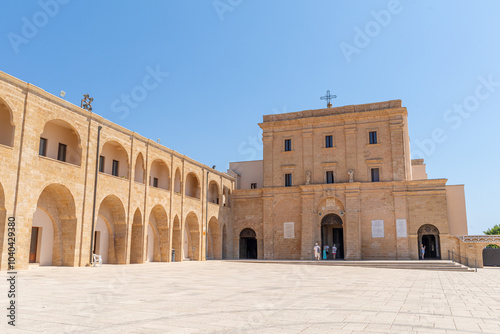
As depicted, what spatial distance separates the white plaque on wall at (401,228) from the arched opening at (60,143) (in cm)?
A: 2528

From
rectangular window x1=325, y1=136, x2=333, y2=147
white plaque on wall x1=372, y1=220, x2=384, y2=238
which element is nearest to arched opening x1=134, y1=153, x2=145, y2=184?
rectangular window x1=325, y1=136, x2=333, y2=147

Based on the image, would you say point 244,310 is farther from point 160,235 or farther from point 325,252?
point 325,252

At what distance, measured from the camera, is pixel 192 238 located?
3547cm

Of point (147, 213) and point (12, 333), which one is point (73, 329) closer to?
point (12, 333)

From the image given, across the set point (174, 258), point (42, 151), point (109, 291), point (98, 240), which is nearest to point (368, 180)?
point (174, 258)

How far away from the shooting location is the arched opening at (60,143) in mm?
22891

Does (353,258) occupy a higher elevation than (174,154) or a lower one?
lower

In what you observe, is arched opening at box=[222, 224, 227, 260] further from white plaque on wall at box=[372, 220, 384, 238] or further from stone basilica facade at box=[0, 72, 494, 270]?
white plaque on wall at box=[372, 220, 384, 238]

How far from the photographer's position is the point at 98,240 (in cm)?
2600

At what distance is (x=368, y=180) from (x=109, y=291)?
97.2ft

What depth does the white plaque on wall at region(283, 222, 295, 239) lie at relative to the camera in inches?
1512

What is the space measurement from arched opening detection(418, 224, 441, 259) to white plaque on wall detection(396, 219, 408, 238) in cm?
132

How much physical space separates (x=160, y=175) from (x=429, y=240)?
78.5 ft

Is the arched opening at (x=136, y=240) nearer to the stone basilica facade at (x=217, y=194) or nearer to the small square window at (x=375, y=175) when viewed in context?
the stone basilica facade at (x=217, y=194)
